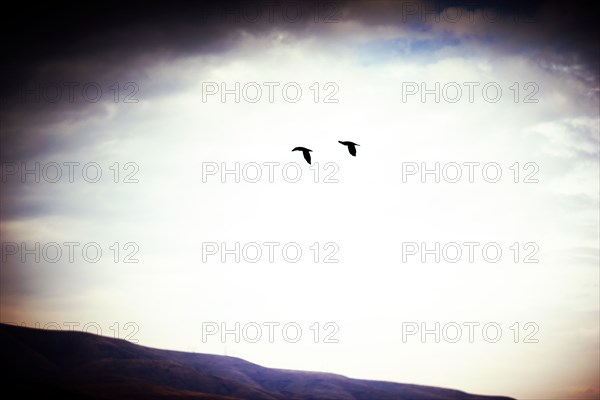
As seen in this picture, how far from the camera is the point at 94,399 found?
172 m

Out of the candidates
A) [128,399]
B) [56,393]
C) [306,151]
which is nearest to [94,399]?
[56,393]

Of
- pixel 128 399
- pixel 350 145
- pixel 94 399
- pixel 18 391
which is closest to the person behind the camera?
pixel 350 145

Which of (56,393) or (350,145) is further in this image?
(56,393)

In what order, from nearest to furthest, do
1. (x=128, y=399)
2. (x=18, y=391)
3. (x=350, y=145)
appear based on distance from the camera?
(x=350, y=145)
(x=18, y=391)
(x=128, y=399)

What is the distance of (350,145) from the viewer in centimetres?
2991

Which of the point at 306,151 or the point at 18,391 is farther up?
the point at 306,151

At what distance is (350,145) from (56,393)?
548 ft

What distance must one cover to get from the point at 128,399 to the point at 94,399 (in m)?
30.2

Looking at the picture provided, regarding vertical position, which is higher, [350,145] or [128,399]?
[350,145]

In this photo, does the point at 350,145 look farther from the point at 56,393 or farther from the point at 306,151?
the point at 56,393

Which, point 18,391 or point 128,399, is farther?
point 128,399

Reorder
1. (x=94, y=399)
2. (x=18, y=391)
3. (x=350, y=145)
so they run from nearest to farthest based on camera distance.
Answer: (x=350, y=145) → (x=18, y=391) → (x=94, y=399)

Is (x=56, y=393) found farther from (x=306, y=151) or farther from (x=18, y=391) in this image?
(x=306, y=151)

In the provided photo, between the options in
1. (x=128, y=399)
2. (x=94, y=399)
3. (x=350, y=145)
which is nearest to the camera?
(x=350, y=145)
